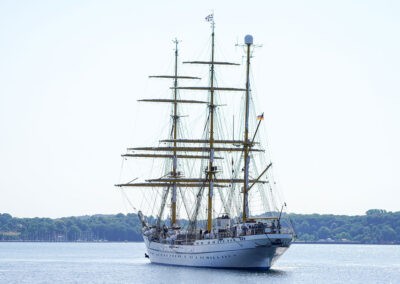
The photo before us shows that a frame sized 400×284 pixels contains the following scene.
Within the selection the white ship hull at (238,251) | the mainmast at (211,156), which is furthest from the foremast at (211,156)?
the white ship hull at (238,251)

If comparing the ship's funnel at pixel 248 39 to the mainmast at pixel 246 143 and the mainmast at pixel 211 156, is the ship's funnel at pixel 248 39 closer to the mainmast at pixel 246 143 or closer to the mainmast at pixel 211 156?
the mainmast at pixel 246 143

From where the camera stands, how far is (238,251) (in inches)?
4491

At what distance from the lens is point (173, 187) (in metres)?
142

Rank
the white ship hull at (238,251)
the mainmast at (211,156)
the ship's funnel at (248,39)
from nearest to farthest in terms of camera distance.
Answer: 1. the white ship hull at (238,251)
2. the ship's funnel at (248,39)
3. the mainmast at (211,156)

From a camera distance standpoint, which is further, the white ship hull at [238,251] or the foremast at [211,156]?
the foremast at [211,156]

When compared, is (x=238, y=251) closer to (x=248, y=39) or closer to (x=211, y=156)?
(x=211, y=156)

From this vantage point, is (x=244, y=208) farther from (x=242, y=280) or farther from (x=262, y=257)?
(x=242, y=280)

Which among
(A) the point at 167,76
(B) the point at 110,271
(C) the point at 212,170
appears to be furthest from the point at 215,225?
(A) the point at 167,76

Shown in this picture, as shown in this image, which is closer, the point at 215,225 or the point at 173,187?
the point at 215,225

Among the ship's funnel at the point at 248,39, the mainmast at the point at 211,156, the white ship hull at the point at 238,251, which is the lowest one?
the white ship hull at the point at 238,251

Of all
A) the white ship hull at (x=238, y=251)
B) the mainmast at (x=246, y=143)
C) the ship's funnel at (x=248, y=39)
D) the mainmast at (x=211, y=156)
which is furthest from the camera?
the mainmast at (x=211, y=156)

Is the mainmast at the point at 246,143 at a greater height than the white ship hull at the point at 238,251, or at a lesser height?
greater

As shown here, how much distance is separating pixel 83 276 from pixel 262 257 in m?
21.5

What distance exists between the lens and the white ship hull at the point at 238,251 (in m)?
113
